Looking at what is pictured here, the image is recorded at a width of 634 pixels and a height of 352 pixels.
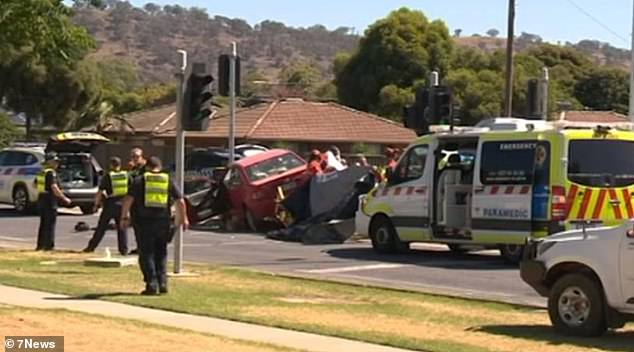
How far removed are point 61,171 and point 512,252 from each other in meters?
15.9

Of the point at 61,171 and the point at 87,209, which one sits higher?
the point at 61,171

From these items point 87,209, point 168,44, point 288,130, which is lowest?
point 87,209

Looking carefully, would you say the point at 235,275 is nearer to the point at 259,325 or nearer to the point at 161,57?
the point at 259,325

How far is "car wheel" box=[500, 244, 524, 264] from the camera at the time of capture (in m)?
20.8

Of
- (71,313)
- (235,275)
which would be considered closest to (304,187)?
(235,275)

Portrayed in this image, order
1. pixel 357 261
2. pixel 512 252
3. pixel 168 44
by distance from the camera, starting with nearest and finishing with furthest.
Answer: pixel 512 252
pixel 357 261
pixel 168 44

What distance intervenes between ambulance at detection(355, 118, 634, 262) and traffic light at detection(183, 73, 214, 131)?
5018 mm

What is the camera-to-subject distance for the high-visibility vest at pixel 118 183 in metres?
22.4

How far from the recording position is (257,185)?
28.9m

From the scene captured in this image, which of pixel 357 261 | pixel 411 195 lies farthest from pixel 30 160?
pixel 357 261

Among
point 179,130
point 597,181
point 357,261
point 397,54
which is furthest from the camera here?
point 397,54

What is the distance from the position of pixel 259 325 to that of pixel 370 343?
1.59m

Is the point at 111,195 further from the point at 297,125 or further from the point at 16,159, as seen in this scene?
the point at 297,125

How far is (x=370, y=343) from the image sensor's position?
39.9ft
